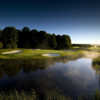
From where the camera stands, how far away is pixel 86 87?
262 inches

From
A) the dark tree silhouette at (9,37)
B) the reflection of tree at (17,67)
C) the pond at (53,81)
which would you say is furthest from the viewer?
the dark tree silhouette at (9,37)

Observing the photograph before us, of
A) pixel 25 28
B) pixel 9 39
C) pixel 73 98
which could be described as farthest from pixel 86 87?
pixel 25 28

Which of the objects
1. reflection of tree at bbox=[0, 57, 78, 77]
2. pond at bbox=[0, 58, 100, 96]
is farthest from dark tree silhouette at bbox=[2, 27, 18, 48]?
pond at bbox=[0, 58, 100, 96]

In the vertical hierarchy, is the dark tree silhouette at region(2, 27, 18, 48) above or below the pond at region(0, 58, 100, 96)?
above

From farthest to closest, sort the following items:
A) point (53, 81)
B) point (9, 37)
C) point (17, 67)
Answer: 1. point (9, 37)
2. point (17, 67)
3. point (53, 81)

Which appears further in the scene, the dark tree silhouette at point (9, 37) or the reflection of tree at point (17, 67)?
the dark tree silhouette at point (9, 37)

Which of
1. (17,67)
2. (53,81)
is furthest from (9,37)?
(53,81)

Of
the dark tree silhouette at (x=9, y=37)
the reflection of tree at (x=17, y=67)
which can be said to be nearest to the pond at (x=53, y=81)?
the reflection of tree at (x=17, y=67)

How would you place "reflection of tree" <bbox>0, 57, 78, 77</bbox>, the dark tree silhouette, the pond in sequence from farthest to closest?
the dark tree silhouette, "reflection of tree" <bbox>0, 57, 78, 77</bbox>, the pond

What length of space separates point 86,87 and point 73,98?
2.15 m

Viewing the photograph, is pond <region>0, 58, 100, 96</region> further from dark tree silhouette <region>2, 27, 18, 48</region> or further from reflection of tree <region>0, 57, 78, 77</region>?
dark tree silhouette <region>2, 27, 18, 48</region>

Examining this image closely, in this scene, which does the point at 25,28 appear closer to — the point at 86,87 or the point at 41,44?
the point at 41,44

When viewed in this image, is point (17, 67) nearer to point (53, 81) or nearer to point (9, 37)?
point (53, 81)

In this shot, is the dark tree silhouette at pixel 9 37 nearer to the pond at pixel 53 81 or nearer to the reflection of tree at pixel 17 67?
the reflection of tree at pixel 17 67
